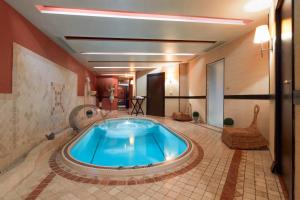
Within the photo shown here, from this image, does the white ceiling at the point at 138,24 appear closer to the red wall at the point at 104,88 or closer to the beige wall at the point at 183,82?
the beige wall at the point at 183,82

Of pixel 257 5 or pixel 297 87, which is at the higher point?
pixel 257 5

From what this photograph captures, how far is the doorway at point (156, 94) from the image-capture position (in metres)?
7.21

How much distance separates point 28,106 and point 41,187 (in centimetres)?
167

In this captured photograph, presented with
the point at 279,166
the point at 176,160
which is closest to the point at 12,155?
the point at 176,160

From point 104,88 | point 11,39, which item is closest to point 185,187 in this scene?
point 11,39

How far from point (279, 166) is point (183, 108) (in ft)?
15.9

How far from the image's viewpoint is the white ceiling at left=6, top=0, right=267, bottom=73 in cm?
225

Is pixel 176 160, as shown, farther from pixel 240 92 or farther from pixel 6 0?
pixel 6 0

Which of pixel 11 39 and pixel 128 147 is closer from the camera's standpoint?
pixel 11 39

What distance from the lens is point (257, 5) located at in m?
2.36

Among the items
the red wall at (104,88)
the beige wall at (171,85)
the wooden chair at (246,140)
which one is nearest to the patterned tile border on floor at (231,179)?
the wooden chair at (246,140)

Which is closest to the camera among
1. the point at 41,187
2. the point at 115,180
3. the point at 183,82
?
the point at 41,187

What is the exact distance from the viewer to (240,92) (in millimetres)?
3652

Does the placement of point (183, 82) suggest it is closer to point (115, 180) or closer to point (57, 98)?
point (57, 98)
